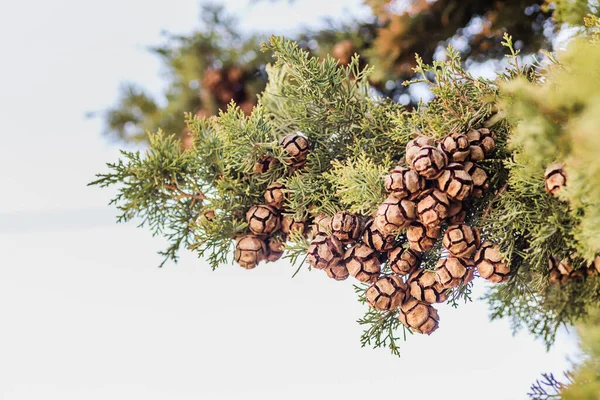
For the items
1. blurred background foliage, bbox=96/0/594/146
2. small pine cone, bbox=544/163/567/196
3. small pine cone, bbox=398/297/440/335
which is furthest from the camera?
blurred background foliage, bbox=96/0/594/146

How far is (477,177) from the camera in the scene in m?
0.53

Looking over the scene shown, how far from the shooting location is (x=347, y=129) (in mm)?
620

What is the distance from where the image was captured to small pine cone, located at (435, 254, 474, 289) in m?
0.52

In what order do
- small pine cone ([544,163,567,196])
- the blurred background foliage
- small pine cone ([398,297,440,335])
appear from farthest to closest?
the blurred background foliage, small pine cone ([398,297,440,335]), small pine cone ([544,163,567,196])

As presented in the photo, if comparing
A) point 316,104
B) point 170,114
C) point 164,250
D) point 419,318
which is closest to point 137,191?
point 164,250

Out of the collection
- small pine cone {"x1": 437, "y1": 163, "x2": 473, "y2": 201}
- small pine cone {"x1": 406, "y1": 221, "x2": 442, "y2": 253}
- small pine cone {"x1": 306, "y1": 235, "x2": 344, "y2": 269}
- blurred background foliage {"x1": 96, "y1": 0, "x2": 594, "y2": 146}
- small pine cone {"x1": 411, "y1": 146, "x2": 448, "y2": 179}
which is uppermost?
blurred background foliage {"x1": 96, "y1": 0, "x2": 594, "y2": 146}

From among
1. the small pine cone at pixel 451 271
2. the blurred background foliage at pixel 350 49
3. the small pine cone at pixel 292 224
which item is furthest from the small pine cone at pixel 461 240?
the blurred background foliage at pixel 350 49

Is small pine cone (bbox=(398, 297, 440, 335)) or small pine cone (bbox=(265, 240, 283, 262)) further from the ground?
small pine cone (bbox=(265, 240, 283, 262))

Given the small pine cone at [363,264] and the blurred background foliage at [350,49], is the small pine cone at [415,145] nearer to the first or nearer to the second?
the small pine cone at [363,264]

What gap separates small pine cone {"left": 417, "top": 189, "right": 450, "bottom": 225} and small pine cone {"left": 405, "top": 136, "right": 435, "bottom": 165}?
0.03 metres

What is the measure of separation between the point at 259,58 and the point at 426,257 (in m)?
1.05

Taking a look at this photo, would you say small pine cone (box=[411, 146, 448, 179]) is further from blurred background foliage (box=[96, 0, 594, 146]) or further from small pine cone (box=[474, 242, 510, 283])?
blurred background foliage (box=[96, 0, 594, 146])

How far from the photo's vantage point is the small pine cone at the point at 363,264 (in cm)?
55

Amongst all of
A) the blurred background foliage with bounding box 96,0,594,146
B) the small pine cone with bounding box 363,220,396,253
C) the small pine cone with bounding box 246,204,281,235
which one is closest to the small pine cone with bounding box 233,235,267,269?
the small pine cone with bounding box 246,204,281,235
